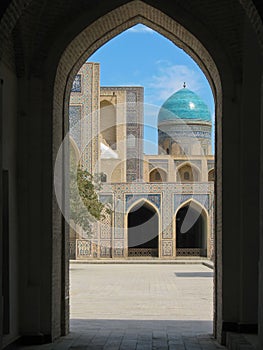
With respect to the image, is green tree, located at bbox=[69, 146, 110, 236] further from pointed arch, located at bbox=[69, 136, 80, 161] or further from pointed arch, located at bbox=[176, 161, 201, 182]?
pointed arch, located at bbox=[176, 161, 201, 182]

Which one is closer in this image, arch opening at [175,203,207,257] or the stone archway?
the stone archway

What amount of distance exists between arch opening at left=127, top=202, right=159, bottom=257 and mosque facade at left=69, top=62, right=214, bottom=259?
4cm

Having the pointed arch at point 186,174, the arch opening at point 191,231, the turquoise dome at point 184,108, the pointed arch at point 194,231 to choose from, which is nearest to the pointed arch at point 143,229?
the pointed arch at point 194,231

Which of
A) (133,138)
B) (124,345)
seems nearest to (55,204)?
(124,345)

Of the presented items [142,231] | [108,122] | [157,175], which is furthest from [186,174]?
[108,122]

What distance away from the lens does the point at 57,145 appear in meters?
6.86

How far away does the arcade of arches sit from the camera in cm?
636

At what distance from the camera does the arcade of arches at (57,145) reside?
6363 mm

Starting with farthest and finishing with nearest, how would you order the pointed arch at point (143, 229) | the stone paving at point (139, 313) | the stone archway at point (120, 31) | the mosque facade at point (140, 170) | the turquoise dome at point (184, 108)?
1. the turquoise dome at point (184, 108)
2. the pointed arch at point (143, 229)
3. the mosque facade at point (140, 170)
4. the stone archway at point (120, 31)
5. the stone paving at point (139, 313)

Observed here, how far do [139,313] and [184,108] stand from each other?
23552 mm

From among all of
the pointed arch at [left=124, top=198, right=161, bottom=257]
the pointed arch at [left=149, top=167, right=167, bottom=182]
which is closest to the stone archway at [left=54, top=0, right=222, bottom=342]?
the pointed arch at [left=124, top=198, right=161, bottom=257]

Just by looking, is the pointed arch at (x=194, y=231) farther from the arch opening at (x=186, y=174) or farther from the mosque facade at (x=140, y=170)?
the arch opening at (x=186, y=174)

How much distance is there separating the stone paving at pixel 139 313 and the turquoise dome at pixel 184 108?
15.9 metres

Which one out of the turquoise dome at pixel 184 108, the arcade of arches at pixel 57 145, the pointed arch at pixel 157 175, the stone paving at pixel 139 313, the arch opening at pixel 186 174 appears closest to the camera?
the arcade of arches at pixel 57 145
